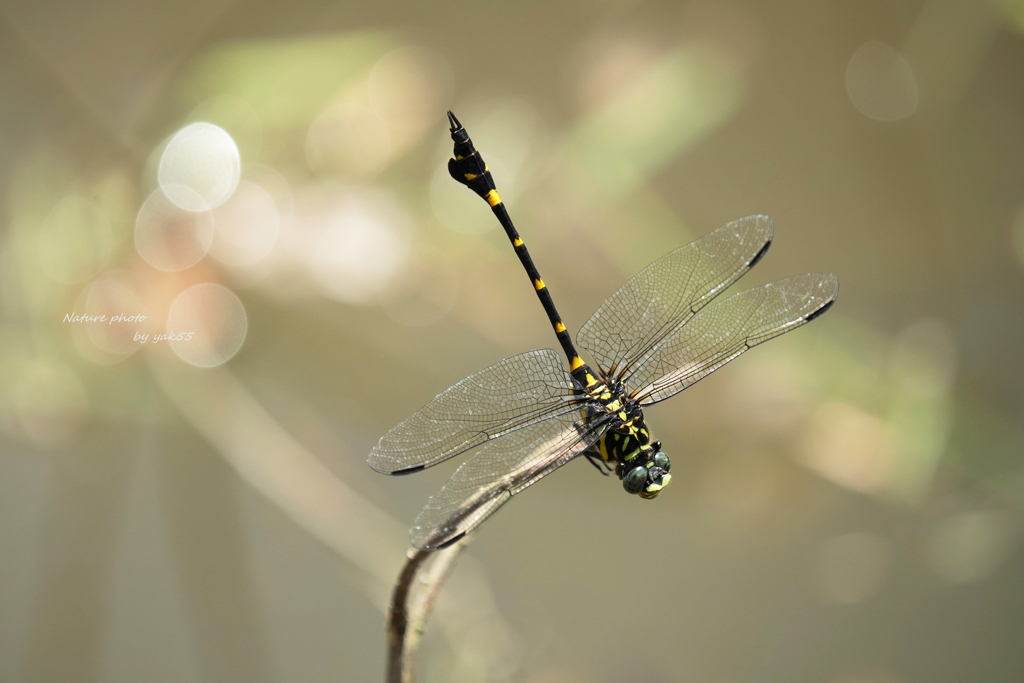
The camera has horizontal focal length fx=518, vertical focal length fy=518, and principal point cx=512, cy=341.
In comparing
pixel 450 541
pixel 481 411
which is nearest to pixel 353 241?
pixel 481 411

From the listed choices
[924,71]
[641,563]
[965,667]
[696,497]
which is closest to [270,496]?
[641,563]

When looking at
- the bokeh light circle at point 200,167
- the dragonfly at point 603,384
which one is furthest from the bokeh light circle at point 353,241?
the dragonfly at point 603,384

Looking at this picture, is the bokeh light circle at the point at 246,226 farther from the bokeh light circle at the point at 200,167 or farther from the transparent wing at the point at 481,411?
the transparent wing at the point at 481,411

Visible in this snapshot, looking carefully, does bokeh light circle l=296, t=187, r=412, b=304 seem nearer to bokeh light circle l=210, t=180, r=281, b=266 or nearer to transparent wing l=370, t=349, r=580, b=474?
bokeh light circle l=210, t=180, r=281, b=266

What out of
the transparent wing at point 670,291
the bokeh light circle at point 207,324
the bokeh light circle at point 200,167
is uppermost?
the bokeh light circle at point 200,167

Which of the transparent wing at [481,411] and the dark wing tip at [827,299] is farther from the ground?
the transparent wing at [481,411]

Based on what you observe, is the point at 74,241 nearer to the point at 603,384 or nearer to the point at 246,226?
the point at 246,226

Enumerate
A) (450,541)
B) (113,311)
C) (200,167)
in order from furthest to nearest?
(200,167) → (113,311) → (450,541)

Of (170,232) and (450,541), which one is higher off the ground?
(170,232)
